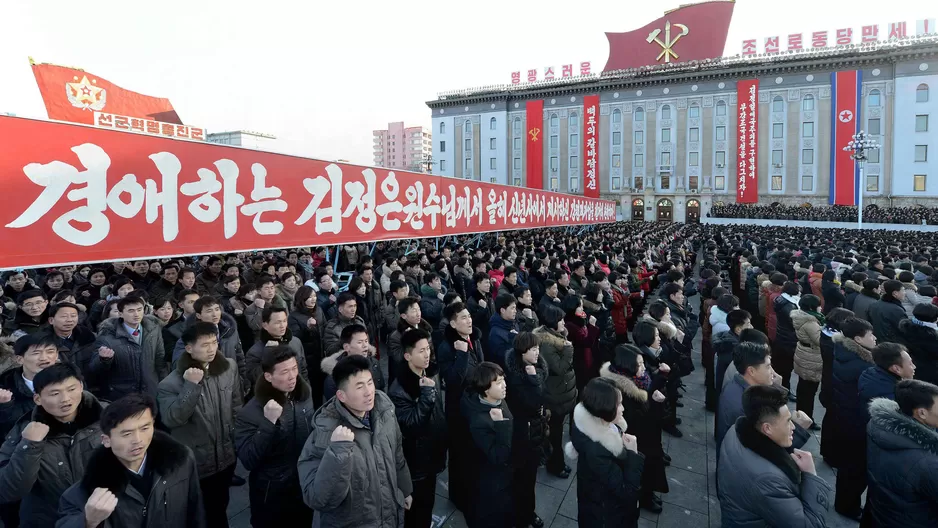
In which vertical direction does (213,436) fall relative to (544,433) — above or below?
above

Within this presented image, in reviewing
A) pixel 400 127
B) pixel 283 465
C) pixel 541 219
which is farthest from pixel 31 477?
pixel 400 127

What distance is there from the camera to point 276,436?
2.79 metres

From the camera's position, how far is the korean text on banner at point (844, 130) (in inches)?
1551

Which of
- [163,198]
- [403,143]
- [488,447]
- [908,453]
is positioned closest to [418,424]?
[488,447]

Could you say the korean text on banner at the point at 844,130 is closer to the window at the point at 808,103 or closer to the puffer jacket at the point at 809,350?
the window at the point at 808,103

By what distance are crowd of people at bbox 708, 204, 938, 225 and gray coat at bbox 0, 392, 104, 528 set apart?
40305 millimetres

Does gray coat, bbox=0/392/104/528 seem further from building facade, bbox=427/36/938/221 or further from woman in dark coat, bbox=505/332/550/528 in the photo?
building facade, bbox=427/36/938/221

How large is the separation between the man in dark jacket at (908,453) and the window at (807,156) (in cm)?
4959

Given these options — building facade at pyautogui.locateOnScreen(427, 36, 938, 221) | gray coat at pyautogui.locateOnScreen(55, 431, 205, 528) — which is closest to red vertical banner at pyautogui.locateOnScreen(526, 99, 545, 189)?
building facade at pyautogui.locateOnScreen(427, 36, 938, 221)

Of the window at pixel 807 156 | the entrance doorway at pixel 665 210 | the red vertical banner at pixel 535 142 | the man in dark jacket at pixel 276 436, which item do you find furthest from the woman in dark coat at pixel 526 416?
the window at pixel 807 156

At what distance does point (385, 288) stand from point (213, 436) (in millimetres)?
5071

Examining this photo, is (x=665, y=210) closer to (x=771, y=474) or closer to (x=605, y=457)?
(x=605, y=457)

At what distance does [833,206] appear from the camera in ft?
130

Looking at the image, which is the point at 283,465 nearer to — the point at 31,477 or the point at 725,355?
the point at 31,477
